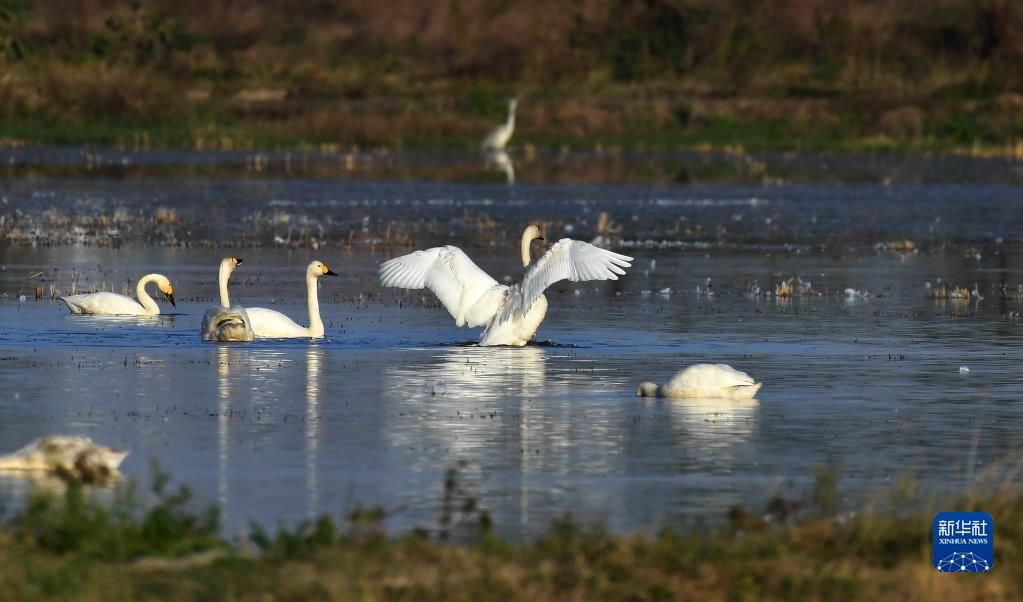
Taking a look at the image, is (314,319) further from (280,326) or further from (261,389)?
(261,389)

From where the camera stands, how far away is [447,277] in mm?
17484

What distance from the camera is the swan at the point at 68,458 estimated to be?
9.98 m

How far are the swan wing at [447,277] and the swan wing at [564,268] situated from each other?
65 cm

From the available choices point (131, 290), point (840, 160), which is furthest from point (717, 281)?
point (840, 160)

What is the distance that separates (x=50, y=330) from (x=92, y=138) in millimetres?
37723

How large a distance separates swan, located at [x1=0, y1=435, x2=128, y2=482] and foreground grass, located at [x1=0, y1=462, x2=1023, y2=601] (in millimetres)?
1068

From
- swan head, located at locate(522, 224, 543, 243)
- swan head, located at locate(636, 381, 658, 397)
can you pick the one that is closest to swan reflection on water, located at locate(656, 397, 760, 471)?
swan head, located at locate(636, 381, 658, 397)

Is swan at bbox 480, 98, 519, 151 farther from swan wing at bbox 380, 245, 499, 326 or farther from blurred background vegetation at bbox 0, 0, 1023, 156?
swan wing at bbox 380, 245, 499, 326

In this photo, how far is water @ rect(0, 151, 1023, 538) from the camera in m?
10.4

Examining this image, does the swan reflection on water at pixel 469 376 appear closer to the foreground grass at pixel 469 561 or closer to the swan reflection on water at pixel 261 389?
the swan reflection on water at pixel 261 389

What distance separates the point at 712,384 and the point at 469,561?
540 centimetres

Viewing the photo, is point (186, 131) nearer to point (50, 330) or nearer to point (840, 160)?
point (840, 160)

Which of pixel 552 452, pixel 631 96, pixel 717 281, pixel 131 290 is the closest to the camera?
pixel 552 452

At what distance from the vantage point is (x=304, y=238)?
28.6 meters
